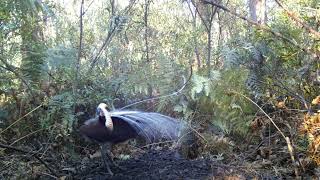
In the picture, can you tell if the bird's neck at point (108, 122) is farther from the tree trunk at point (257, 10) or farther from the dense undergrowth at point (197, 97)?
the tree trunk at point (257, 10)

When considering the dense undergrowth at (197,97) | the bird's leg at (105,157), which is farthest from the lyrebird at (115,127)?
the dense undergrowth at (197,97)

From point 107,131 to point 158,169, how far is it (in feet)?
1.38

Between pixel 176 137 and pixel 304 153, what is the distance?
0.98 meters

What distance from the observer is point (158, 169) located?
2.87m

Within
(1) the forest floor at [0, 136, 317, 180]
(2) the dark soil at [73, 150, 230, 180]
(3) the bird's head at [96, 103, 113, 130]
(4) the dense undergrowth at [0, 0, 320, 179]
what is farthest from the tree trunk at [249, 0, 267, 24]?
(3) the bird's head at [96, 103, 113, 130]

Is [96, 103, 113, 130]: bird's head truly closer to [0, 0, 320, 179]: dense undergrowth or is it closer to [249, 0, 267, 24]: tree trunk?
[0, 0, 320, 179]: dense undergrowth

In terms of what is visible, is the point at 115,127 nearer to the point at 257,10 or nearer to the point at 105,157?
the point at 105,157

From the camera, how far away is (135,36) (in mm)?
6590

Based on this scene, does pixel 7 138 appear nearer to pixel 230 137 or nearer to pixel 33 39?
pixel 33 39

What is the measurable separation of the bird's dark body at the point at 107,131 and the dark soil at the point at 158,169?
0.68 ft

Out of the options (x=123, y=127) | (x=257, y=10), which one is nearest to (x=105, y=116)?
(x=123, y=127)

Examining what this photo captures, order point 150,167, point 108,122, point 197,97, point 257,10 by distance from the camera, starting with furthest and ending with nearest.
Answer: point 257,10
point 197,97
point 150,167
point 108,122

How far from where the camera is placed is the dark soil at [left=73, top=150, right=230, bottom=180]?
277 centimetres

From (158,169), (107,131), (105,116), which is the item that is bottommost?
(158,169)
